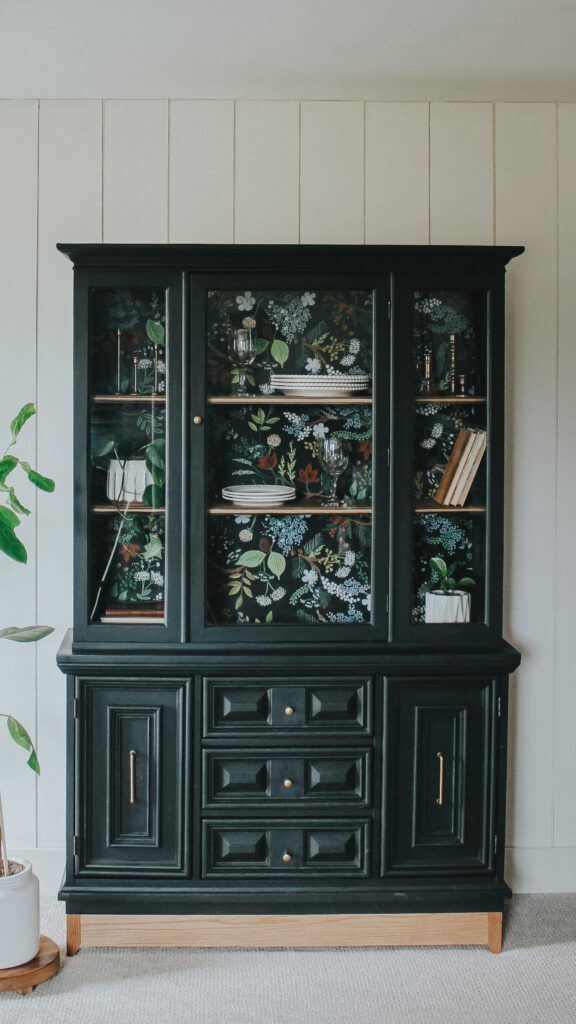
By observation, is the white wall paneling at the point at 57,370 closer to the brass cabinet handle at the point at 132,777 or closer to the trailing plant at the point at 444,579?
the brass cabinet handle at the point at 132,777

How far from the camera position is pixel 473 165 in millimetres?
2971

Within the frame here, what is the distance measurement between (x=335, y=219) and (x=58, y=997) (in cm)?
249

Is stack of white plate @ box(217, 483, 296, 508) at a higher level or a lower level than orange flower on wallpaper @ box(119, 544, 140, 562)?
higher

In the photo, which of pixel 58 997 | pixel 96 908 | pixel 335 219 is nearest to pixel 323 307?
pixel 335 219

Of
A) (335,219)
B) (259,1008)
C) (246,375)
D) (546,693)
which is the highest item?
(335,219)

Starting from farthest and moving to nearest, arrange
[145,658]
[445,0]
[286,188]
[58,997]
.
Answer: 1. [286,188]
2. [145,658]
3. [58,997]
4. [445,0]

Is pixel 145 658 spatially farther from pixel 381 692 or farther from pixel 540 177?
pixel 540 177

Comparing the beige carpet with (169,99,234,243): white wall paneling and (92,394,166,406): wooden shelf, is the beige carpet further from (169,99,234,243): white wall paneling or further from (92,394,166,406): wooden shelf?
(169,99,234,243): white wall paneling

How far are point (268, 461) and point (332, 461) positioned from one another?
7.6 inches

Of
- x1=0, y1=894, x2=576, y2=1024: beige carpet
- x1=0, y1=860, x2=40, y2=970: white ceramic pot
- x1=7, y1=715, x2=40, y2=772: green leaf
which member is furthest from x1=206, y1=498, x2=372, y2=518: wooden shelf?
x1=0, y1=894, x2=576, y2=1024: beige carpet

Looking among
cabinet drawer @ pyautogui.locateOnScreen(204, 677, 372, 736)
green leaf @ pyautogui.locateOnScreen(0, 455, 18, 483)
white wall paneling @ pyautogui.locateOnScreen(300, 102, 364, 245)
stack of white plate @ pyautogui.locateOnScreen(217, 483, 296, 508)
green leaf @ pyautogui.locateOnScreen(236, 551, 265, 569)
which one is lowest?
cabinet drawer @ pyautogui.locateOnScreen(204, 677, 372, 736)

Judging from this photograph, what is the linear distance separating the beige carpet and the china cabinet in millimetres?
72

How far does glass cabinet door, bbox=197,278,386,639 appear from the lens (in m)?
2.63

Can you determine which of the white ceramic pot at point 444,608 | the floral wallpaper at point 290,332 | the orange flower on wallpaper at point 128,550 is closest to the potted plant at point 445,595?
the white ceramic pot at point 444,608
